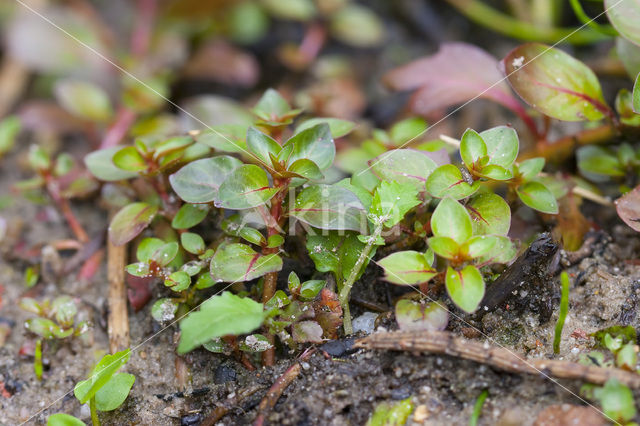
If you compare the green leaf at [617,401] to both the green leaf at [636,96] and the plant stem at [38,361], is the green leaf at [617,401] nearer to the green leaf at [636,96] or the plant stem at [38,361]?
the green leaf at [636,96]

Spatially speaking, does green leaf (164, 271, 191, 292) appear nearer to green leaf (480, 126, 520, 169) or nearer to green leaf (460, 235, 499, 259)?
green leaf (460, 235, 499, 259)

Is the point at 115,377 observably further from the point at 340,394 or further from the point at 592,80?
the point at 592,80

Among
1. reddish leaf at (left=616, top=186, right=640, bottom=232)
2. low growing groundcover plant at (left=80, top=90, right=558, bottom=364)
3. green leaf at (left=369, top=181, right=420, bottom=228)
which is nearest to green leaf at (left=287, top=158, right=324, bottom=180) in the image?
low growing groundcover plant at (left=80, top=90, right=558, bottom=364)

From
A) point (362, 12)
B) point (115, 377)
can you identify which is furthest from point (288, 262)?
point (362, 12)

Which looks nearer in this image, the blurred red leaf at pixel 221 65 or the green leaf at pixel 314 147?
the green leaf at pixel 314 147

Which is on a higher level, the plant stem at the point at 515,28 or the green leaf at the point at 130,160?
the plant stem at the point at 515,28

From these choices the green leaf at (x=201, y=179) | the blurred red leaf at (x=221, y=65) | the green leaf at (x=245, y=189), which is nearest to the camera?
the green leaf at (x=245, y=189)

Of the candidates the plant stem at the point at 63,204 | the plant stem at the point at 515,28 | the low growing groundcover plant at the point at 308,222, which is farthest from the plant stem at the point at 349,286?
the plant stem at the point at 515,28
